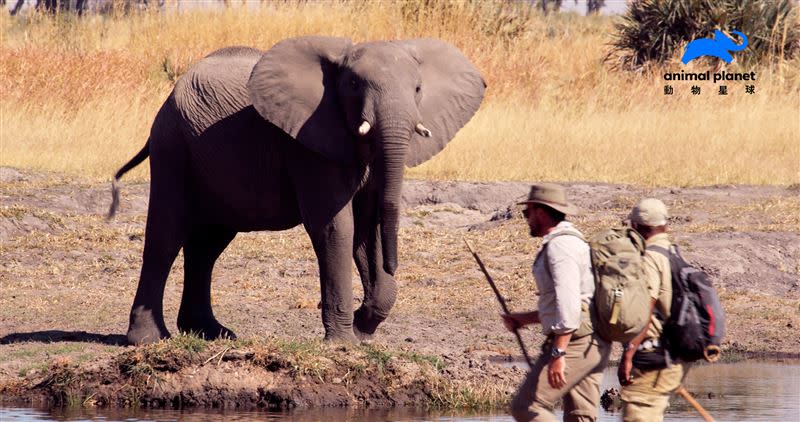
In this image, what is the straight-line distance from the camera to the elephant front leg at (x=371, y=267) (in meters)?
10.0

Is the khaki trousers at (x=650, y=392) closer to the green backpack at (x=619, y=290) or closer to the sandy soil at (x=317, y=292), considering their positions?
the green backpack at (x=619, y=290)

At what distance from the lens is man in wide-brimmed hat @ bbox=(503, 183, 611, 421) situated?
6.45 meters

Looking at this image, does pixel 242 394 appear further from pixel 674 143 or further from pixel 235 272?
pixel 674 143

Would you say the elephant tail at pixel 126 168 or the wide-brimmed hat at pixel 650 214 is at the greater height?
the wide-brimmed hat at pixel 650 214

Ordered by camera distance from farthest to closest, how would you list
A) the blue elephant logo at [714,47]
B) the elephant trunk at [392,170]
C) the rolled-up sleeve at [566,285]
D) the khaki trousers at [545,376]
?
the blue elephant logo at [714,47] < the elephant trunk at [392,170] < the khaki trousers at [545,376] < the rolled-up sleeve at [566,285]

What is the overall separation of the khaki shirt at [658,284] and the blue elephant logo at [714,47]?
17924 mm

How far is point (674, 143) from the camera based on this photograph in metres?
19.4

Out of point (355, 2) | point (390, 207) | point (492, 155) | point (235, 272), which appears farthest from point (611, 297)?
point (355, 2)

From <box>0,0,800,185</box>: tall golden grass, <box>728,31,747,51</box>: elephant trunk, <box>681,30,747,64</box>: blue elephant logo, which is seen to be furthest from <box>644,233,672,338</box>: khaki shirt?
<box>728,31,747,51</box>: elephant trunk

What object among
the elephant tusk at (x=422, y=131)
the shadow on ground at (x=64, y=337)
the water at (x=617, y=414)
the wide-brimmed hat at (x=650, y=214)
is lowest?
the water at (x=617, y=414)

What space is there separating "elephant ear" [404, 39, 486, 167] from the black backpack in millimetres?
3299

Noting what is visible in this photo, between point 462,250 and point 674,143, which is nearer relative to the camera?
point 462,250

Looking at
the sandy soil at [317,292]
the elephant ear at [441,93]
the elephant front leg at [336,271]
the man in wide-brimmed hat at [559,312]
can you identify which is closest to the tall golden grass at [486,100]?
the sandy soil at [317,292]

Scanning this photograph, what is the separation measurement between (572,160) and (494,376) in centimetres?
922
